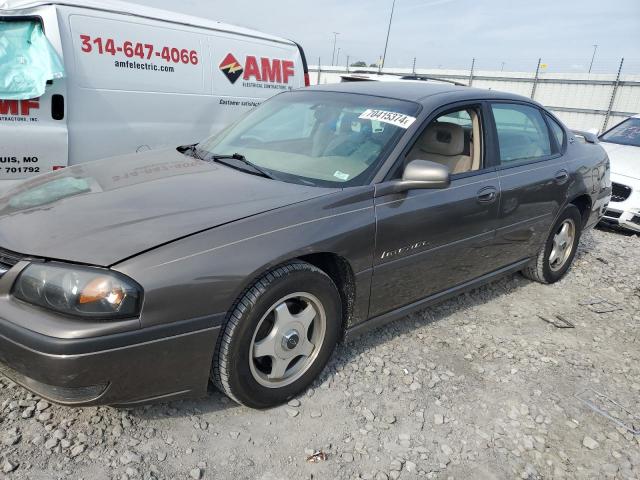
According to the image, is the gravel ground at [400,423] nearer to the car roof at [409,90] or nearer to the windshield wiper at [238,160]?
the windshield wiper at [238,160]

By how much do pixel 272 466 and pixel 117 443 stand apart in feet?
2.18

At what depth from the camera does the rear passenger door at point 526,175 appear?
3504mm

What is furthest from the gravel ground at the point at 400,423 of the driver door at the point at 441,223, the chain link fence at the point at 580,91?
the chain link fence at the point at 580,91

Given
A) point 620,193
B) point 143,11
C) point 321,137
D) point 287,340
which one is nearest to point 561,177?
point 321,137

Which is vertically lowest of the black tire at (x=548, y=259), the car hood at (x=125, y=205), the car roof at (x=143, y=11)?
the black tire at (x=548, y=259)

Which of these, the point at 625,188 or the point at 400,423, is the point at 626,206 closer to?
the point at 625,188

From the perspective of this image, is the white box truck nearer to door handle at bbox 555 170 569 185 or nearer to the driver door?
the driver door

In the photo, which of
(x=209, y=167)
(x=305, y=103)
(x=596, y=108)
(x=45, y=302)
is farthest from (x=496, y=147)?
(x=596, y=108)

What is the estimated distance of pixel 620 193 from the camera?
6.42 m

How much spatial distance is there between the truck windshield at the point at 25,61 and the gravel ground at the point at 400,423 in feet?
8.93

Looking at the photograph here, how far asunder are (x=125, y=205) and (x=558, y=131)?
3519 millimetres

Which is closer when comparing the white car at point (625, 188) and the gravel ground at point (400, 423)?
the gravel ground at point (400, 423)

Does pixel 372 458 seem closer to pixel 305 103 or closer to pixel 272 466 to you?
pixel 272 466

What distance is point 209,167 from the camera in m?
2.90
